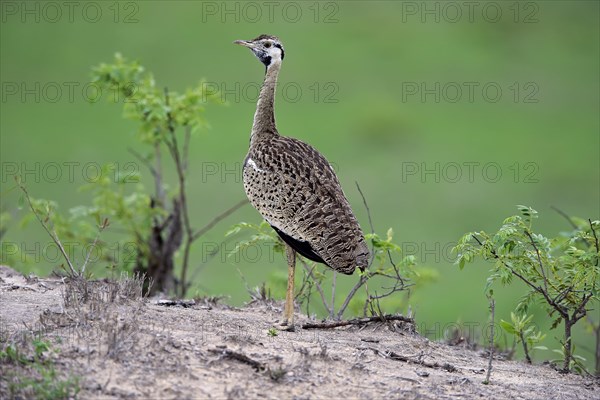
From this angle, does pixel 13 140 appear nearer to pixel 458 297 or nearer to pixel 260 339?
pixel 458 297

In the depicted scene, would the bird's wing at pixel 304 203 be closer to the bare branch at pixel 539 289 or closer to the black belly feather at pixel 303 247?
the black belly feather at pixel 303 247

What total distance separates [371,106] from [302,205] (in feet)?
52.3

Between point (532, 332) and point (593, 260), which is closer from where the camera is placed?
point (593, 260)

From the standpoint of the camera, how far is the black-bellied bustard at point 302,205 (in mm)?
7426

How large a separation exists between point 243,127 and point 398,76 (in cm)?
451

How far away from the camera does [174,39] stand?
80.2 feet

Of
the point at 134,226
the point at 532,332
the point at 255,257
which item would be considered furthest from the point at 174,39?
the point at 532,332

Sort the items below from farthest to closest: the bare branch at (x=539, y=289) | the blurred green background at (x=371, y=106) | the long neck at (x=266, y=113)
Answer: the blurred green background at (x=371, y=106)
the long neck at (x=266, y=113)
the bare branch at (x=539, y=289)

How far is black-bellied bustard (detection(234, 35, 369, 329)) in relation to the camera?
7.43m

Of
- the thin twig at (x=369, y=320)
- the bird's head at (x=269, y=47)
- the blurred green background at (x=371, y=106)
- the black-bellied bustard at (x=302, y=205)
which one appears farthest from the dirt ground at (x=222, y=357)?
the blurred green background at (x=371, y=106)

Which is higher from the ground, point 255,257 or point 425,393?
point 255,257

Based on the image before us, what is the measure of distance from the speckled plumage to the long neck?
223mm

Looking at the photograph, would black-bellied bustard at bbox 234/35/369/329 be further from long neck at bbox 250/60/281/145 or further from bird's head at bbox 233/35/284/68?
bird's head at bbox 233/35/284/68

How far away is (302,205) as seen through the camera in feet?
24.8
